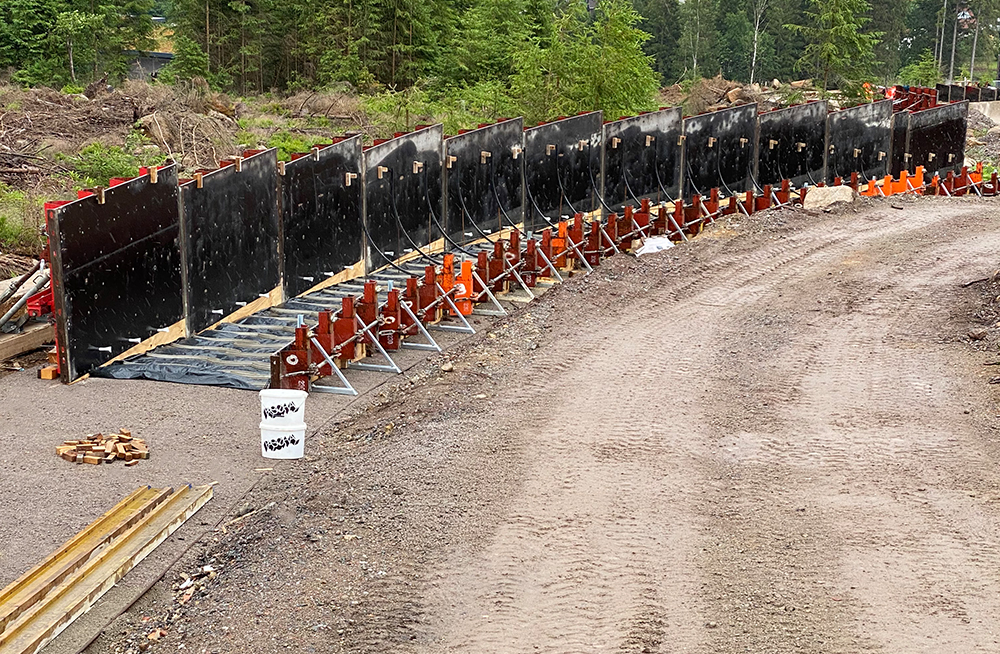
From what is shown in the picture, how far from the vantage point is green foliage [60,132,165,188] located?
1012 inches

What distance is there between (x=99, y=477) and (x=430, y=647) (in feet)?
14.1

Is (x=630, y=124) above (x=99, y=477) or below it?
above

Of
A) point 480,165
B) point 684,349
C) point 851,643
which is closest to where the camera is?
point 851,643

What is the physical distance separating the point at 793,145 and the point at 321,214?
13221 millimetres

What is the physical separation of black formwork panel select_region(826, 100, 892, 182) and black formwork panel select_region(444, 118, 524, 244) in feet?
30.3

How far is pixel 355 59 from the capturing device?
50.9 m

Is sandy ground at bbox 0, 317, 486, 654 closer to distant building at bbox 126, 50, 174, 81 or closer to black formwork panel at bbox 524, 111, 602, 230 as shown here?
black formwork panel at bbox 524, 111, 602, 230

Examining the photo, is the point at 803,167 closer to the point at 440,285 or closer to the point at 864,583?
the point at 440,285

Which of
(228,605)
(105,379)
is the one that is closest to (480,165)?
(105,379)

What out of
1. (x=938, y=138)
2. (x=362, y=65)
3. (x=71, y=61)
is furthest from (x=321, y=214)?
(x=71, y=61)

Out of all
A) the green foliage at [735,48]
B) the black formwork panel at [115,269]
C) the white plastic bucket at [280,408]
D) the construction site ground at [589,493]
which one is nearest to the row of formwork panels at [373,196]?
the black formwork panel at [115,269]

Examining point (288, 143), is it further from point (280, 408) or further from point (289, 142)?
point (280, 408)

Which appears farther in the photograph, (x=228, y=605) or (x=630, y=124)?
(x=630, y=124)

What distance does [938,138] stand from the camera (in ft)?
100
